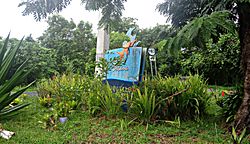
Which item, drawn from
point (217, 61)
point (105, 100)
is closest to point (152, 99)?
point (105, 100)

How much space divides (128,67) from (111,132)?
2.35 meters

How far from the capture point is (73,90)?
14.8ft

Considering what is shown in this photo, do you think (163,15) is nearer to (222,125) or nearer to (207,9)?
(207,9)

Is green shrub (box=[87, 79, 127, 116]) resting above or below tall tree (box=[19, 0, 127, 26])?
below

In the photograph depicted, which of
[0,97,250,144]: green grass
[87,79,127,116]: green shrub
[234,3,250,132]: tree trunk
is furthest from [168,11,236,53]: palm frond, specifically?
[87,79,127,116]: green shrub

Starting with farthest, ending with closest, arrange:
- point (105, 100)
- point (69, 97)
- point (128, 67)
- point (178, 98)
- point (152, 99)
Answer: point (128, 67), point (69, 97), point (105, 100), point (178, 98), point (152, 99)

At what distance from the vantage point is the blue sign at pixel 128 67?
4.74 metres

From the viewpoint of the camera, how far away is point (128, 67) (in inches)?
A: 205

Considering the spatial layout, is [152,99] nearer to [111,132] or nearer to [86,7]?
[111,132]

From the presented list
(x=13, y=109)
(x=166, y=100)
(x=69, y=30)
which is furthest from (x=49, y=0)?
(x=69, y=30)

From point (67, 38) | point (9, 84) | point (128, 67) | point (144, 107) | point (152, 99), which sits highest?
point (67, 38)

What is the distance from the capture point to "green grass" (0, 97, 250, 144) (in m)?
2.77

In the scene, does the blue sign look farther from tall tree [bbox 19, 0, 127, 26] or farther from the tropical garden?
tall tree [bbox 19, 0, 127, 26]

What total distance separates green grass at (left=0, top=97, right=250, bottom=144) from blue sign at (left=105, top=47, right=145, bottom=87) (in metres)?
1.33
